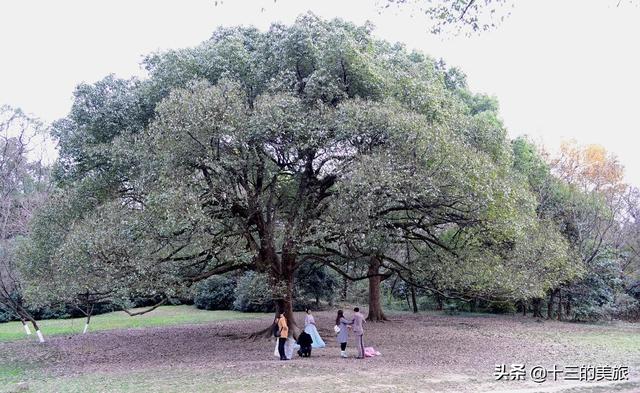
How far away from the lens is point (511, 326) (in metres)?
22.8

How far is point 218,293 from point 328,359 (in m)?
21.8

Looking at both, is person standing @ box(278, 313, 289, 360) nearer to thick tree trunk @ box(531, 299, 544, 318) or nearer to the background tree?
the background tree

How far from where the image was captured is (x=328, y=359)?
12938 millimetres

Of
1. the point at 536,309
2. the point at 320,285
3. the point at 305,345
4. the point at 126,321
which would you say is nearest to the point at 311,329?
the point at 305,345

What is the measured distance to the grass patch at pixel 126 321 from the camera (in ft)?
79.6

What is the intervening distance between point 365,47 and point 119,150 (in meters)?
7.05

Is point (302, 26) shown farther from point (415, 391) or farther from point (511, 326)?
point (511, 326)

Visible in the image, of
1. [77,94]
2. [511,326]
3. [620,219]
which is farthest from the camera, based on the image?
[620,219]

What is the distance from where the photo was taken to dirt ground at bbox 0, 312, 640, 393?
9586 mm

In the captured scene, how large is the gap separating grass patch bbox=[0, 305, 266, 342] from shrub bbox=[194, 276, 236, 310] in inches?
34.7

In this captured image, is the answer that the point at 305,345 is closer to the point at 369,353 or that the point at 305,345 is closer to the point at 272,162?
the point at 369,353

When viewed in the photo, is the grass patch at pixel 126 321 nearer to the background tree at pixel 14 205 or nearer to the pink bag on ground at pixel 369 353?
the background tree at pixel 14 205

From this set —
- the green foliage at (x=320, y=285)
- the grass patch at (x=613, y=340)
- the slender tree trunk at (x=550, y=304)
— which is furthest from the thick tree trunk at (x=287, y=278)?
the slender tree trunk at (x=550, y=304)

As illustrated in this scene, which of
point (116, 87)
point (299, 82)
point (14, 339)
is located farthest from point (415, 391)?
point (14, 339)
